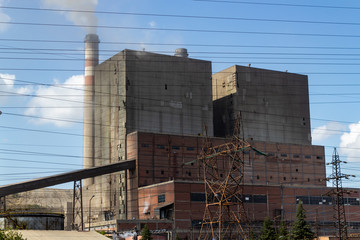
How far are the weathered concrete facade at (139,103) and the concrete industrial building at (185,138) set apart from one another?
18 centimetres

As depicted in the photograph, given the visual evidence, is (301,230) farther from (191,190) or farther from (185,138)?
(185,138)

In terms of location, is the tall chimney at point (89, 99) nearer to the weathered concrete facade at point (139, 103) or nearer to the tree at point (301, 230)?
the weathered concrete facade at point (139, 103)

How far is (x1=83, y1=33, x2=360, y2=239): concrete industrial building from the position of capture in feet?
252

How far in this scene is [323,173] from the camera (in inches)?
3888

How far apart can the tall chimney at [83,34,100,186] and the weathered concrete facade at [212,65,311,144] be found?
25.6 m

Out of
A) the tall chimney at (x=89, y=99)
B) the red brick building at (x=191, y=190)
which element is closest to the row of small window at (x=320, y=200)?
the red brick building at (x=191, y=190)

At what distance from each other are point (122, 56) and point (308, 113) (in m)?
43.6

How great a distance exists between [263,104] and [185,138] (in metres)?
24.4

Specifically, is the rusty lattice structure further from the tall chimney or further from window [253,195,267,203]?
the tall chimney

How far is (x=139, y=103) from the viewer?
88938 mm

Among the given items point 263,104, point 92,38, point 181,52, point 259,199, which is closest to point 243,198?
point 259,199

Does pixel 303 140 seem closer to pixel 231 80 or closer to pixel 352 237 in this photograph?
pixel 231 80

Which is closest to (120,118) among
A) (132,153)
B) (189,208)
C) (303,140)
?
(132,153)

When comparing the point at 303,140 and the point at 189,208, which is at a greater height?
the point at 303,140
